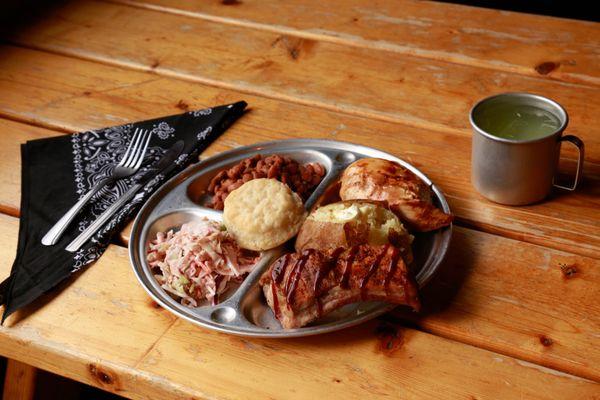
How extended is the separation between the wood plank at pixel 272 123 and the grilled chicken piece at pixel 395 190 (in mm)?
132

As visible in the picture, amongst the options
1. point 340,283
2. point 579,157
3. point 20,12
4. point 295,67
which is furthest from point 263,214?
point 20,12

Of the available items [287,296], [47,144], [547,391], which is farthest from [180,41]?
[547,391]

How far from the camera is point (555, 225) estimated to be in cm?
134

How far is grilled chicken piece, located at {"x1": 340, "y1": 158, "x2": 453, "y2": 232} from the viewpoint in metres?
1.26

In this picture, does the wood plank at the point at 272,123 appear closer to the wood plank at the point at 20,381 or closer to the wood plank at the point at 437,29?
the wood plank at the point at 437,29

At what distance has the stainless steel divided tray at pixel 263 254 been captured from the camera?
3.75 feet

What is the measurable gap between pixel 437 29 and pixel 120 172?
909 millimetres

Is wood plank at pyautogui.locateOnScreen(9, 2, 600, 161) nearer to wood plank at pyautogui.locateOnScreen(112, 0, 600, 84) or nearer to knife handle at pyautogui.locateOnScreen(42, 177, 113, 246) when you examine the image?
wood plank at pyautogui.locateOnScreen(112, 0, 600, 84)

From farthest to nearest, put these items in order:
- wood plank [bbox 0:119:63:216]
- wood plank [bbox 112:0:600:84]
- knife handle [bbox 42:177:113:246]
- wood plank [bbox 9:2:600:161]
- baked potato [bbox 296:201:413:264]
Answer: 1. wood plank [bbox 112:0:600:84]
2. wood plank [bbox 9:2:600:161]
3. wood plank [bbox 0:119:63:216]
4. knife handle [bbox 42:177:113:246]
5. baked potato [bbox 296:201:413:264]

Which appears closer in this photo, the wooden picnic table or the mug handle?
the wooden picnic table

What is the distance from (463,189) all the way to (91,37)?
1.17 m

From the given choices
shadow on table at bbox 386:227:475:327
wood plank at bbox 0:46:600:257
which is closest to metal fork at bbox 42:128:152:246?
wood plank at bbox 0:46:600:257

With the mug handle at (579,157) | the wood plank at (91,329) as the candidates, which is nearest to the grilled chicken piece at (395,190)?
the mug handle at (579,157)

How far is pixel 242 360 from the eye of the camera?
1137mm
